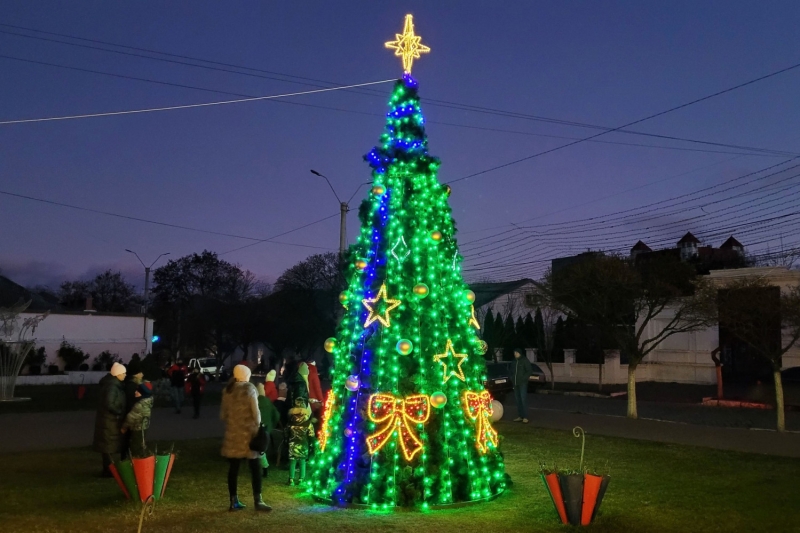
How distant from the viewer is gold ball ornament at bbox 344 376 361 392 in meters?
8.50

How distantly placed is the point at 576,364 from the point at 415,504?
27.5m

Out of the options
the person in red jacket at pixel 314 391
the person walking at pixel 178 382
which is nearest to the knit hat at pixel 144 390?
the person in red jacket at pixel 314 391

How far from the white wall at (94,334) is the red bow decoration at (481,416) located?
1485 inches

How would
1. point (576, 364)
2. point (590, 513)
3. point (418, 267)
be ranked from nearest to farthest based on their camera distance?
point (590, 513)
point (418, 267)
point (576, 364)

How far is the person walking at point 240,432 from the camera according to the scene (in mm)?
7883

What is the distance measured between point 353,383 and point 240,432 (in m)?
1.39

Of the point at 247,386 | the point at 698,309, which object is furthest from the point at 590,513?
the point at 698,309

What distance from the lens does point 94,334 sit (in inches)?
1738

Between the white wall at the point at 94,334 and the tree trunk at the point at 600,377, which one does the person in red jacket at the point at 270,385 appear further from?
the white wall at the point at 94,334

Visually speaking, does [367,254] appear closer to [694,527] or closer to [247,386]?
[247,386]

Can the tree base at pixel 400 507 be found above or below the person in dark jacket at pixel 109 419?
below

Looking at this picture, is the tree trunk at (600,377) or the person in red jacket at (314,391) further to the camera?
the tree trunk at (600,377)

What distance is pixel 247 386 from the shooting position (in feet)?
26.5

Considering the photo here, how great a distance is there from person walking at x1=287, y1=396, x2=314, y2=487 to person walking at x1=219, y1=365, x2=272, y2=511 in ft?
4.58
